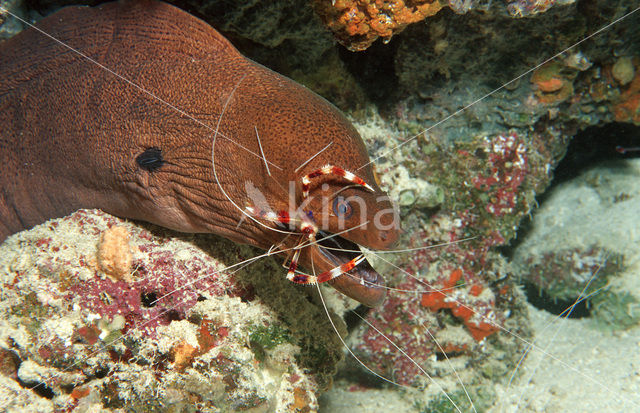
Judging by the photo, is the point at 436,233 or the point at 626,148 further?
the point at 626,148

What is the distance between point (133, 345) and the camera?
1896mm

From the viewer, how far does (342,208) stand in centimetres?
172

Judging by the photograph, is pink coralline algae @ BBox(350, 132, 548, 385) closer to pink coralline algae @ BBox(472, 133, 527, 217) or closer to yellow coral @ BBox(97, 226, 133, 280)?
pink coralline algae @ BBox(472, 133, 527, 217)

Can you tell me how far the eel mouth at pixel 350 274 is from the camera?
185 cm

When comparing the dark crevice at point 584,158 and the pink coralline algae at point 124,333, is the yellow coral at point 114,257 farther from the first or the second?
the dark crevice at point 584,158

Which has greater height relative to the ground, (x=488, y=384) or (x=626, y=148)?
(x=626, y=148)

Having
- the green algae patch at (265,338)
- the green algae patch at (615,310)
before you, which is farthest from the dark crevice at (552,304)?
the green algae patch at (265,338)

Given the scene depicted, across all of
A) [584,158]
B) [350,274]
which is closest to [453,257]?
[350,274]

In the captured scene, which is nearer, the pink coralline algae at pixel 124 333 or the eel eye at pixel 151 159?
the pink coralline algae at pixel 124 333

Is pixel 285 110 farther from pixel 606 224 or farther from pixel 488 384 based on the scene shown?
pixel 606 224

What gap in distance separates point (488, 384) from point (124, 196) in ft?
12.9

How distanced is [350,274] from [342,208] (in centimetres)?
38

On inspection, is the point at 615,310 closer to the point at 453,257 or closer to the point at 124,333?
the point at 453,257

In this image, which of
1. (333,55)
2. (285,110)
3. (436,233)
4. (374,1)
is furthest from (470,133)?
(285,110)
